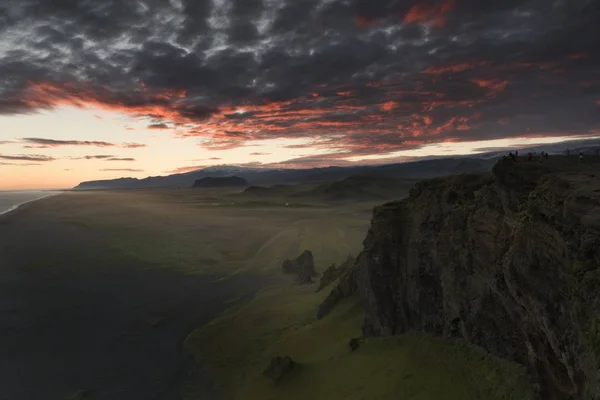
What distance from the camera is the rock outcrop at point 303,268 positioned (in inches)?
1731

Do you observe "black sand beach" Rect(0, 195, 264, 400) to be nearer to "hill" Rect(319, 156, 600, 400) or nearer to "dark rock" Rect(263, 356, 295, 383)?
"dark rock" Rect(263, 356, 295, 383)

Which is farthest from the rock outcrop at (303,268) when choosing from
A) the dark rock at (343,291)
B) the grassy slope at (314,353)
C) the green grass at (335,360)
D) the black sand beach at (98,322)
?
the dark rock at (343,291)

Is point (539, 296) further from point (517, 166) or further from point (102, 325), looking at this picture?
point (102, 325)

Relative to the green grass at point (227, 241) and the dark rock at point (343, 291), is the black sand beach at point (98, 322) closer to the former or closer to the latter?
the green grass at point (227, 241)

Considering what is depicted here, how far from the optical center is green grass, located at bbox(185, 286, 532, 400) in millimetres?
15281

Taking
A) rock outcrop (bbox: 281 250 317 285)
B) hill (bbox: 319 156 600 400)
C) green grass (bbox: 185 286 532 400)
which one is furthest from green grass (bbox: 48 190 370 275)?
hill (bbox: 319 156 600 400)

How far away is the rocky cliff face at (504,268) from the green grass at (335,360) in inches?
36.9

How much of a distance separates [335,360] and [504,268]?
40.7 ft

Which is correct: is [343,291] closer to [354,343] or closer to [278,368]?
[354,343]

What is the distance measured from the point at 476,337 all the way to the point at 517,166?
7617mm

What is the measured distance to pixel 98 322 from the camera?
112 ft

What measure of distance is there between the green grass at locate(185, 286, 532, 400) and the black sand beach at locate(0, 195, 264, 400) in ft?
8.68

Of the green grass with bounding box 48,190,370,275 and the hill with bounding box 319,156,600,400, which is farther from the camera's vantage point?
the green grass with bounding box 48,190,370,275

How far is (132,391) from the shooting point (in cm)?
2425
